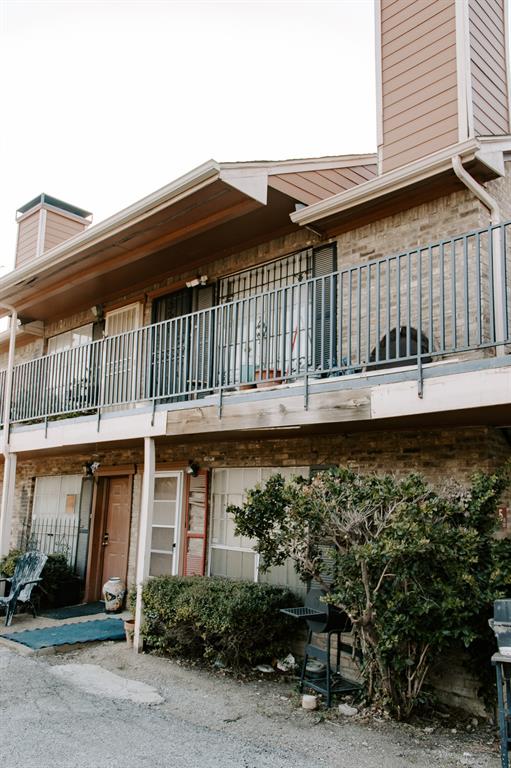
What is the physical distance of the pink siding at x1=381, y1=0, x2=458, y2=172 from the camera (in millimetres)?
7578

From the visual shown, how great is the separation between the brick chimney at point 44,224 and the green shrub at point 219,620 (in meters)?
11.9

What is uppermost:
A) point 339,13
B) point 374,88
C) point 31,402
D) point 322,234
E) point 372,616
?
point 339,13

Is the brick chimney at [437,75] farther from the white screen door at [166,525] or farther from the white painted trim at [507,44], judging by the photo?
the white screen door at [166,525]

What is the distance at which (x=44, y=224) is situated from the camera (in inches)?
678

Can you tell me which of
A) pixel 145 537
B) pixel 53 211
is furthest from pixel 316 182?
pixel 53 211

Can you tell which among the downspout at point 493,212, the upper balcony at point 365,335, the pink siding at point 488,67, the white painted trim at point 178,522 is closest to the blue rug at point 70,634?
the white painted trim at point 178,522

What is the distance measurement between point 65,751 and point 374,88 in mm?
8010

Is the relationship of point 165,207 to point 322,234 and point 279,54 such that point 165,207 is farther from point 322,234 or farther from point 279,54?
point 279,54

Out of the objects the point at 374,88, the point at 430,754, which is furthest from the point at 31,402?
the point at 430,754

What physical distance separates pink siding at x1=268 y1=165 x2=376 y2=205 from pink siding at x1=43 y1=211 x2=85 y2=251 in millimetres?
10215

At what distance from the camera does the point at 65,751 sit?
490 centimetres

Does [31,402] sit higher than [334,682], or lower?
higher

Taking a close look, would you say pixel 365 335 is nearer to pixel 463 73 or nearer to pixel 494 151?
pixel 494 151

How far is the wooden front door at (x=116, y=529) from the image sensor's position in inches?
440
